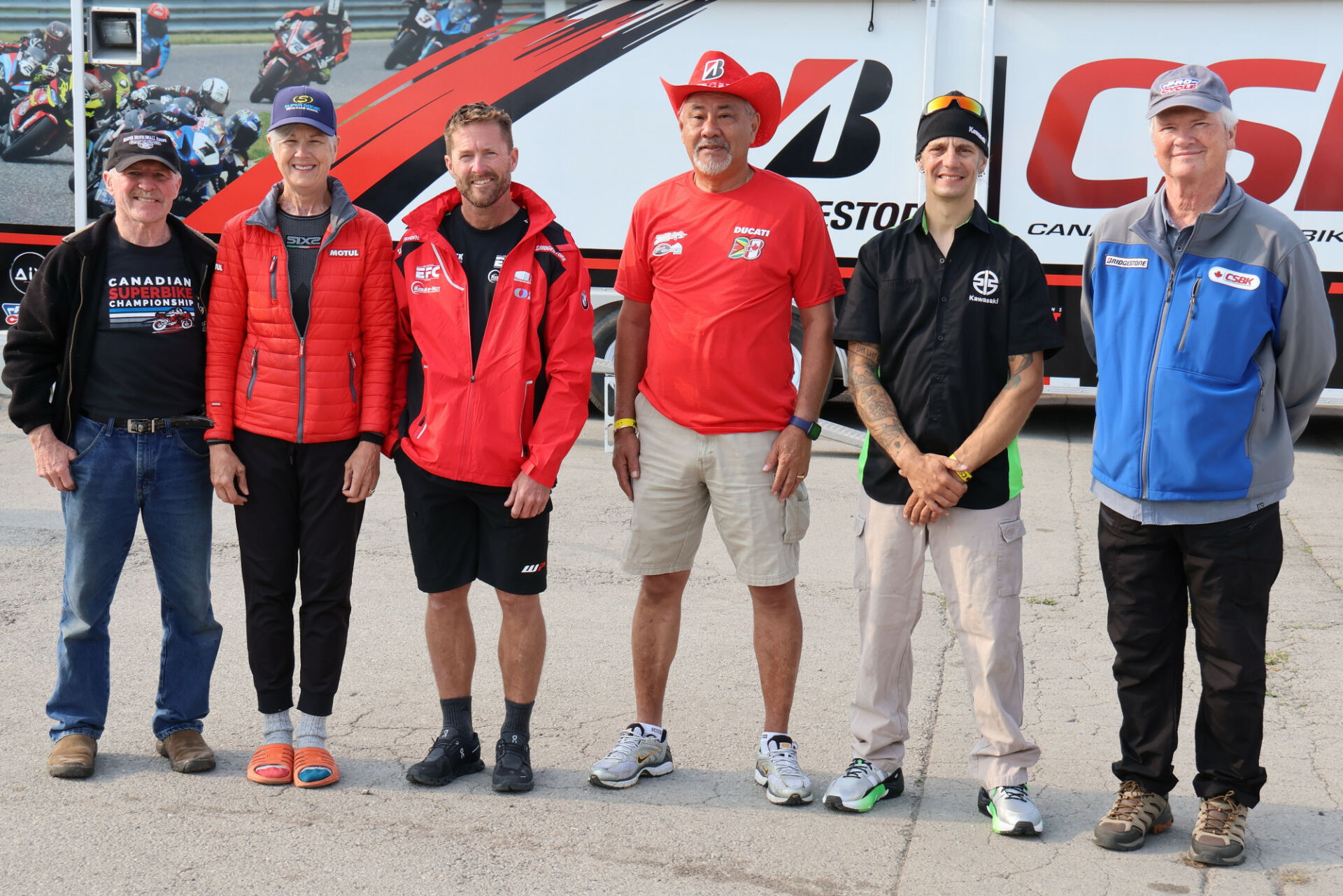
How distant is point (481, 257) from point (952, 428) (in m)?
1.41

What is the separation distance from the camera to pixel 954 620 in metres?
3.57

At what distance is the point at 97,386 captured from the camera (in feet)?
12.1

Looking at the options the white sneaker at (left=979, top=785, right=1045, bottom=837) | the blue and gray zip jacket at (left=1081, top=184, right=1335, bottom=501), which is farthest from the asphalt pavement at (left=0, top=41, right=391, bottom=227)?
the white sneaker at (left=979, top=785, right=1045, bottom=837)

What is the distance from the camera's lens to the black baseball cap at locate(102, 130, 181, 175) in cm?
361

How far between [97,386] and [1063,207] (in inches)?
246

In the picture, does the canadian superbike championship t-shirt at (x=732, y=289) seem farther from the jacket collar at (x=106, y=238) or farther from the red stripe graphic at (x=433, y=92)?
the red stripe graphic at (x=433, y=92)

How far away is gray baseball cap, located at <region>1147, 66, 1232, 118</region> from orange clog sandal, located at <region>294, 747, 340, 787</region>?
2890 millimetres

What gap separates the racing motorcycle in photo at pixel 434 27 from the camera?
826 centimetres

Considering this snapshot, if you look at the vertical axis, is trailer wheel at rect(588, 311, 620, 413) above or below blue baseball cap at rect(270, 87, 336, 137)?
below

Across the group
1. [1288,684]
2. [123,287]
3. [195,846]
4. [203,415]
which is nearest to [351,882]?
[195,846]

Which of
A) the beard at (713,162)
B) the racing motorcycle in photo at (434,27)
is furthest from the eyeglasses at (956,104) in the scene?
the racing motorcycle in photo at (434,27)

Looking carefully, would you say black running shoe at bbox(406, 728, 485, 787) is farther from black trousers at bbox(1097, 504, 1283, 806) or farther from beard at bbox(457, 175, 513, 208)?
black trousers at bbox(1097, 504, 1283, 806)

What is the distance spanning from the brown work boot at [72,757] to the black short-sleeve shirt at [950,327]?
242 cm

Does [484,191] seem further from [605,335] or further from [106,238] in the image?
[605,335]
